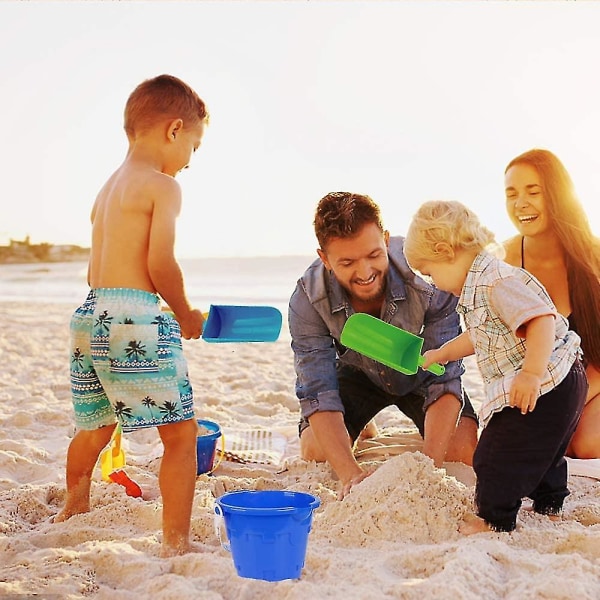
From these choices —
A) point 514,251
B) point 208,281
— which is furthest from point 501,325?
point 208,281

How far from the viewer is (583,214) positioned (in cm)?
288

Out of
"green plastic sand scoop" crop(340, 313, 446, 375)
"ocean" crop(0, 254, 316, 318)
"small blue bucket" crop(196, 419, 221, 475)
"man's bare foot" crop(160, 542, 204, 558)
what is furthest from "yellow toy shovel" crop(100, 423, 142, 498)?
"ocean" crop(0, 254, 316, 318)

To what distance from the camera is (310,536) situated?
198 cm

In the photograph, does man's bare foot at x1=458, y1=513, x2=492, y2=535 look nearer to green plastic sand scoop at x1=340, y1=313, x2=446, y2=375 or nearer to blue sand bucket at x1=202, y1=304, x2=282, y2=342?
green plastic sand scoop at x1=340, y1=313, x2=446, y2=375

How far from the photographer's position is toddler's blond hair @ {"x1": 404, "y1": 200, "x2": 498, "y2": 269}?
2031mm

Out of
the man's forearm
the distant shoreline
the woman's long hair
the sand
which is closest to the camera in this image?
the sand

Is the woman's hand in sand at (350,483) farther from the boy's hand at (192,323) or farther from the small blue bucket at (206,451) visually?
the boy's hand at (192,323)

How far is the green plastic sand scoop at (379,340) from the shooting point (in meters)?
2.36

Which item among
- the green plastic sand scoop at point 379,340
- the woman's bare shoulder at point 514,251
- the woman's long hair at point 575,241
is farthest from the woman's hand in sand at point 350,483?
the woman's bare shoulder at point 514,251

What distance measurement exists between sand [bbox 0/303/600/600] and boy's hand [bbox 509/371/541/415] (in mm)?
321

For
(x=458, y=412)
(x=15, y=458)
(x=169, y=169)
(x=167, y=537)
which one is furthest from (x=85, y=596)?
(x=458, y=412)

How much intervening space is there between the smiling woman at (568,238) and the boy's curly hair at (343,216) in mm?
669

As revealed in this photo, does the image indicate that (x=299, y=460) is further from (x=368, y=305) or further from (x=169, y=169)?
(x=169, y=169)

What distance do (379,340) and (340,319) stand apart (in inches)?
15.1
